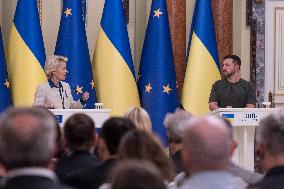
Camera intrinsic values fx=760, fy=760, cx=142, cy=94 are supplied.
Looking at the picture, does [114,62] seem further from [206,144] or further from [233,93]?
[206,144]

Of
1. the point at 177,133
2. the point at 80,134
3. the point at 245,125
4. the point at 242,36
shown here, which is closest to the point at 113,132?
the point at 80,134

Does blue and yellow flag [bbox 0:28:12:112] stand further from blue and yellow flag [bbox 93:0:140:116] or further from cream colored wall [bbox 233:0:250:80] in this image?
cream colored wall [bbox 233:0:250:80]

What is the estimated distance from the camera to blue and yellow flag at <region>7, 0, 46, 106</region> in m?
9.42

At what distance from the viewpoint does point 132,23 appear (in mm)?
10164

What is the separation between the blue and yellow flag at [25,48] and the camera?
9.42 m

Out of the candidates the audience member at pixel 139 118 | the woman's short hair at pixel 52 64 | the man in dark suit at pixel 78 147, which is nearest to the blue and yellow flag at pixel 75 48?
the woman's short hair at pixel 52 64

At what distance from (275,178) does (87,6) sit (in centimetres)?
729

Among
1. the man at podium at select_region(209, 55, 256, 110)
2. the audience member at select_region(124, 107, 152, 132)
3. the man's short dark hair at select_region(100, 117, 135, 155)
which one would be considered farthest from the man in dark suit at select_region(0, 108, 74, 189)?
the man at podium at select_region(209, 55, 256, 110)

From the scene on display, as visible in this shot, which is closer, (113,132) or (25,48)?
(113,132)

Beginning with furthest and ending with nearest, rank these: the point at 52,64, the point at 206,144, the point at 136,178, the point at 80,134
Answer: the point at 52,64 < the point at 80,134 < the point at 206,144 < the point at 136,178

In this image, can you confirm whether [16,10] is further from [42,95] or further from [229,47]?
[229,47]

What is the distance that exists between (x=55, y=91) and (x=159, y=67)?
2.04m

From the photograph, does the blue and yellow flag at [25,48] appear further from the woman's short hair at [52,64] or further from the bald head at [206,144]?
the bald head at [206,144]

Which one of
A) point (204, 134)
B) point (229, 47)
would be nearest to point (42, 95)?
point (229, 47)
